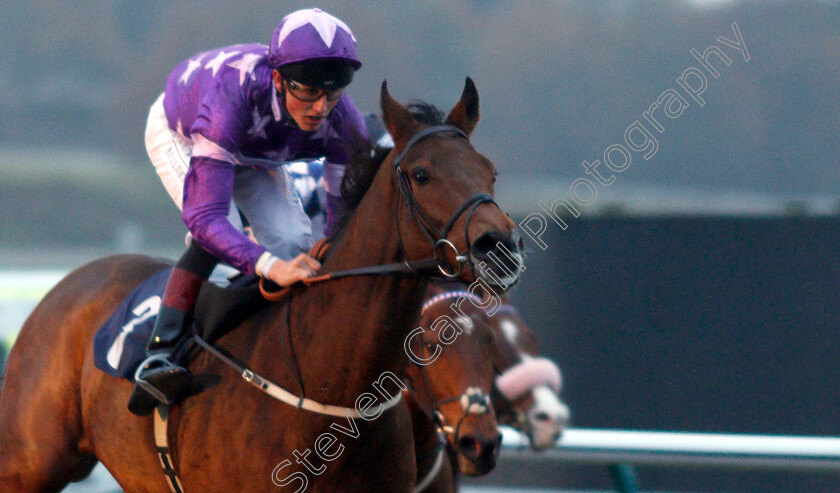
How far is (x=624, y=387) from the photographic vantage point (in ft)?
14.4

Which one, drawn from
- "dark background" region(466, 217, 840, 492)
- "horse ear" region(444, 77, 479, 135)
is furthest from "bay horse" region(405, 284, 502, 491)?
"dark background" region(466, 217, 840, 492)

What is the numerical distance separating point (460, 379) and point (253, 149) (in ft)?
3.71

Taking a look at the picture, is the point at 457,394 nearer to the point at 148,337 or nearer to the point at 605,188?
the point at 148,337

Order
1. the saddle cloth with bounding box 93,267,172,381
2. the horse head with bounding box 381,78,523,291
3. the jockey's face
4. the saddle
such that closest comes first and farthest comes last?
the horse head with bounding box 381,78,523,291, the jockey's face, the saddle, the saddle cloth with bounding box 93,267,172,381

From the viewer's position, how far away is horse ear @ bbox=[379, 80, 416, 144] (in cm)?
220

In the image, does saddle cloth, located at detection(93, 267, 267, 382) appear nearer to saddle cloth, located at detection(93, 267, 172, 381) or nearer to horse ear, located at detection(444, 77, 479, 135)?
saddle cloth, located at detection(93, 267, 172, 381)

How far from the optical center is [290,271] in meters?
2.32

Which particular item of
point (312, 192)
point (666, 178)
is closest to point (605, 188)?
point (666, 178)

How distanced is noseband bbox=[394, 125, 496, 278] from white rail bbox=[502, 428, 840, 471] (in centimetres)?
163

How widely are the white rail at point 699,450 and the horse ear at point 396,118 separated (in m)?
1.74

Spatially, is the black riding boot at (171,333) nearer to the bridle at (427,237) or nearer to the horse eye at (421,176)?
the bridle at (427,237)

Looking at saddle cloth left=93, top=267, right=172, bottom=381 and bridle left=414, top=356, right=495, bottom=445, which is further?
Result: bridle left=414, top=356, right=495, bottom=445

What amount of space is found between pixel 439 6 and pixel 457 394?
4.40 metres

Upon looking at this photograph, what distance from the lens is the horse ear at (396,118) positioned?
220cm
